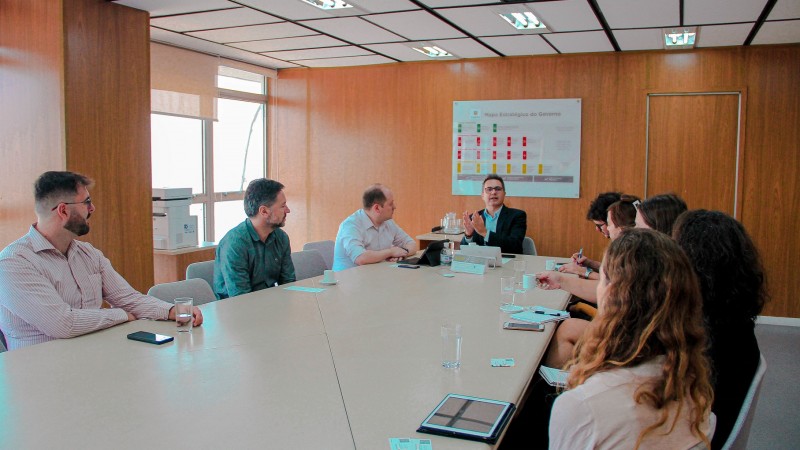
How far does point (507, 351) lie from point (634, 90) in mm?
4953

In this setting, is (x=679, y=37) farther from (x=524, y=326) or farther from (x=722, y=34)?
(x=524, y=326)

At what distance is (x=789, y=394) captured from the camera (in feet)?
14.6

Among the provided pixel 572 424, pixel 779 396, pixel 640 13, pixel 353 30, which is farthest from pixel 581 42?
pixel 572 424

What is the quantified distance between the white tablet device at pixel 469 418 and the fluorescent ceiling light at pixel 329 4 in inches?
145

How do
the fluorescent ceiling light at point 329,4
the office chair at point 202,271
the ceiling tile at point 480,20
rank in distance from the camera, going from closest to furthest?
the office chair at point 202,271, the fluorescent ceiling light at point 329,4, the ceiling tile at point 480,20

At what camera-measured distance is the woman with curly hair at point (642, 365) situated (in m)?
1.48

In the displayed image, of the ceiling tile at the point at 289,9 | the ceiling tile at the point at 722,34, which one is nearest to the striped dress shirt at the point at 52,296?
the ceiling tile at the point at 289,9

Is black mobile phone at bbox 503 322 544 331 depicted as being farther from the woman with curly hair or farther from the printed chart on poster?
the printed chart on poster

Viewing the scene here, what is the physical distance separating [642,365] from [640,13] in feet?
13.7

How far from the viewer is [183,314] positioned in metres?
2.82

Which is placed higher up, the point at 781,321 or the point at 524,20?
the point at 524,20

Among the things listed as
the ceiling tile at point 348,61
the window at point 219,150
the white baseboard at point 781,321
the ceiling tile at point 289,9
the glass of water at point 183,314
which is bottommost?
the white baseboard at point 781,321

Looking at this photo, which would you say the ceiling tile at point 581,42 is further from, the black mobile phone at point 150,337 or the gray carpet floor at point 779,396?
the black mobile phone at point 150,337

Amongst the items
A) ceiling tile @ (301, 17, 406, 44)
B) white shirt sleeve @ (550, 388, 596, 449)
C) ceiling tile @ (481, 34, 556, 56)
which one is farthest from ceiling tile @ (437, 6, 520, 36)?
white shirt sleeve @ (550, 388, 596, 449)
